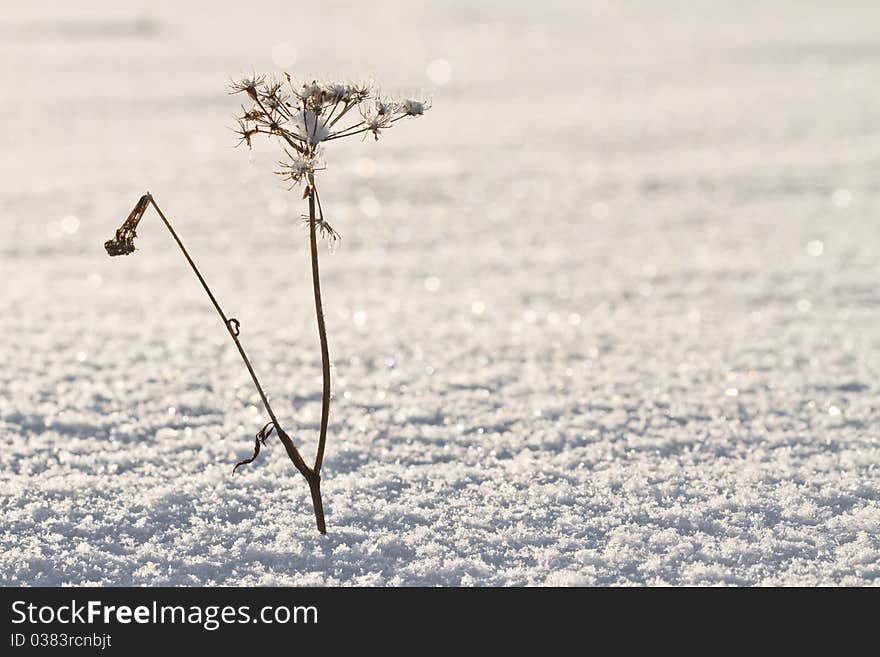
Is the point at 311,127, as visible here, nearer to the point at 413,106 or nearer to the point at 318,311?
the point at 413,106

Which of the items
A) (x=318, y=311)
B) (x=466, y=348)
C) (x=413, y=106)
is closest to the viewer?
(x=413, y=106)

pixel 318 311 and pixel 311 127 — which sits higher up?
pixel 311 127

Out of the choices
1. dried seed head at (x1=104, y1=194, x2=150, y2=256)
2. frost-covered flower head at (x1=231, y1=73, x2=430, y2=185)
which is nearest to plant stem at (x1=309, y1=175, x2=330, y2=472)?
frost-covered flower head at (x1=231, y1=73, x2=430, y2=185)

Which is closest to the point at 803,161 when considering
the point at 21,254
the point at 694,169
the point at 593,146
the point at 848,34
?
the point at 694,169

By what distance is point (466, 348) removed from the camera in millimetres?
4621

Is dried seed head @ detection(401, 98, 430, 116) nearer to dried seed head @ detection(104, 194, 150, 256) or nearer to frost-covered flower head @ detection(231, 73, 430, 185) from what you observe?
frost-covered flower head @ detection(231, 73, 430, 185)

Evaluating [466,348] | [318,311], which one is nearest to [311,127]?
[318,311]

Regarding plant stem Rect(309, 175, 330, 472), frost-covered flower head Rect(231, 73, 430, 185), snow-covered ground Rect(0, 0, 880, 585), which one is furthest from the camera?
snow-covered ground Rect(0, 0, 880, 585)

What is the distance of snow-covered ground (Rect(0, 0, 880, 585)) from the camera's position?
2893mm

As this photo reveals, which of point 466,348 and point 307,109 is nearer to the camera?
point 307,109

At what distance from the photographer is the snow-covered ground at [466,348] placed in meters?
2.89

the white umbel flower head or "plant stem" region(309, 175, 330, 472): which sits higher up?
the white umbel flower head

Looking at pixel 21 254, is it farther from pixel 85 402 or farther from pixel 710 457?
pixel 710 457
